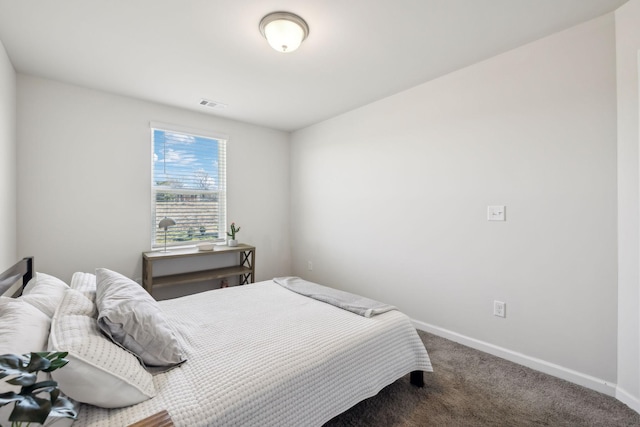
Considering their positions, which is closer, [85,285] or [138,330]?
[138,330]

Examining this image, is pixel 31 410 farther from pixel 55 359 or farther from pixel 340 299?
pixel 340 299

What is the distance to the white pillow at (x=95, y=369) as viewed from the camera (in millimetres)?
936

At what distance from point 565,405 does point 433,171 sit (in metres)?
1.92

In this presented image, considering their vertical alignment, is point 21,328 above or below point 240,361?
above

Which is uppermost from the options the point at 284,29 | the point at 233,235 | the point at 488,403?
the point at 284,29

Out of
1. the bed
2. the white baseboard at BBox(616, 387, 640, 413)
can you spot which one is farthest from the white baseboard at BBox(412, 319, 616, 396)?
the bed

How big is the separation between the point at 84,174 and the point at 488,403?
395cm

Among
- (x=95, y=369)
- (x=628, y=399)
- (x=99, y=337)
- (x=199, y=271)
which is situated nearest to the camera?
(x=95, y=369)

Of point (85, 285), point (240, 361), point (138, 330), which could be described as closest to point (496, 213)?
point (240, 361)

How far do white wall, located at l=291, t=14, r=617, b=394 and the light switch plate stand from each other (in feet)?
0.12

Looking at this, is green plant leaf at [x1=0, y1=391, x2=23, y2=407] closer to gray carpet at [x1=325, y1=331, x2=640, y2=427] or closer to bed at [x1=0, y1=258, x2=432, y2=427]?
bed at [x1=0, y1=258, x2=432, y2=427]

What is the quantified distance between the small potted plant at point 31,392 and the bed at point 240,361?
31 cm

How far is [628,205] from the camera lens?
175 centimetres

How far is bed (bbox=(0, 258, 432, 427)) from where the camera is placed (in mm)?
1008
